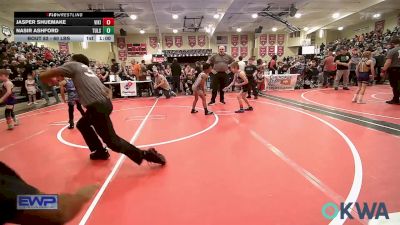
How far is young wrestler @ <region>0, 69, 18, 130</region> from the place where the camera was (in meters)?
6.03

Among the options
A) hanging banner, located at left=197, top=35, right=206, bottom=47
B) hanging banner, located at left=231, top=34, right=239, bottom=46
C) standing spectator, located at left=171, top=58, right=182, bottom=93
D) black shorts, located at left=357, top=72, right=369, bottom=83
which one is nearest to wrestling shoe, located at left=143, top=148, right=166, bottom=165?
black shorts, located at left=357, top=72, right=369, bottom=83

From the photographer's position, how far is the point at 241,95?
7676 mm

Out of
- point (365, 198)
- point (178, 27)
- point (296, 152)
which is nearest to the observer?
point (365, 198)

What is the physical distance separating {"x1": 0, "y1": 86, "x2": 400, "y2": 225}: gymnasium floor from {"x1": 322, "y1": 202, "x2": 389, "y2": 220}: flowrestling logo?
0.22ft

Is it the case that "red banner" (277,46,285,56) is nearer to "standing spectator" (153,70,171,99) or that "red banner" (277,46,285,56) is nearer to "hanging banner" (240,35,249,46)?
"hanging banner" (240,35,249,46)

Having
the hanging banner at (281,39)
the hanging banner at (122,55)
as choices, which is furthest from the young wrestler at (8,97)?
the hanging banner at (281,39)

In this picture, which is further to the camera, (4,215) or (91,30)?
(91,30)

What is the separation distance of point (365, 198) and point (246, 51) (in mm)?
27760

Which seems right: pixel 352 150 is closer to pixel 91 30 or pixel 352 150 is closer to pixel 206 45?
pixel 91 30

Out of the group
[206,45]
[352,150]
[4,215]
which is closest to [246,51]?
[206,45]

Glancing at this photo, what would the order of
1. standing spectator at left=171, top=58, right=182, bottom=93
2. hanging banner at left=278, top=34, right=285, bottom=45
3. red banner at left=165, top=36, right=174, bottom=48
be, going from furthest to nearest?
hanging banner at left=278, top=34, right=285, bottom=45 < red banner at left=165, top=36, right=174, bottom=48 < standing spectator at left=171, top=58, right=182, bottom=93

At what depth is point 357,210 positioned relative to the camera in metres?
2.50
